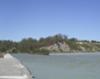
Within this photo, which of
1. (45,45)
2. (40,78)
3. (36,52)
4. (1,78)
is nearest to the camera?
(1,78)

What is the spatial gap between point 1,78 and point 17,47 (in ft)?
538

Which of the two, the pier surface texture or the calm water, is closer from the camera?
the pier surface texture

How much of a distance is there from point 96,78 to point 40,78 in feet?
16.4

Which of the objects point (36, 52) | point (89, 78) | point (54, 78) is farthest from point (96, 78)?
point (36, 52)

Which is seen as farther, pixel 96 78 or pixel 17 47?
pixel 17 47

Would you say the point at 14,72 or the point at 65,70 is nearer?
the point at 14,72

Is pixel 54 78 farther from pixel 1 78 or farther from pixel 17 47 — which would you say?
pixel 17 47

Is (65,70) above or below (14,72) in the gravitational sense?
below

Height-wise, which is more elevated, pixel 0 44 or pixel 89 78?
pixel 0 44

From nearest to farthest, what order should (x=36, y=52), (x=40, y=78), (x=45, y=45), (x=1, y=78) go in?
(x=1, y=78) < (x=40, y=78) < (x=36, y=52) < (x=45, y=45)

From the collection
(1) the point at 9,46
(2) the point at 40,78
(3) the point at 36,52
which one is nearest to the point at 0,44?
(1) the point at 9,46

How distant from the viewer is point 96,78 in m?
33.3

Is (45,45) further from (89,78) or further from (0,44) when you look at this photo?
(89,78)

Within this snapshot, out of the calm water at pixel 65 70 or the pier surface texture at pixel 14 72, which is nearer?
the pier surface texture at pixel 14 72
